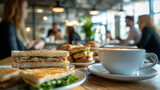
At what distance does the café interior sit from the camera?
688 mm

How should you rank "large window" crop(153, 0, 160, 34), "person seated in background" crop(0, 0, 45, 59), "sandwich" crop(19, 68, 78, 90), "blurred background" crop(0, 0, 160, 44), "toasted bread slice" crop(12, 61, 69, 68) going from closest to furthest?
"sandwich" crop(19, 68, 78, 90) → "toasted bread slice" crop(12, 61, 69, 68) → "person seated in background" crop(0, 0, 45, 59) → "large window" crop(153, 0, 160, 34) → "blurred background" crop(0, 0, 160, 44)

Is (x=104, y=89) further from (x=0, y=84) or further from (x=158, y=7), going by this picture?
(x=158, y=7)

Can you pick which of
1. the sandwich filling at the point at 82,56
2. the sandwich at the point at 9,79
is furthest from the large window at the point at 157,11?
the sandwich at the point at 9,79

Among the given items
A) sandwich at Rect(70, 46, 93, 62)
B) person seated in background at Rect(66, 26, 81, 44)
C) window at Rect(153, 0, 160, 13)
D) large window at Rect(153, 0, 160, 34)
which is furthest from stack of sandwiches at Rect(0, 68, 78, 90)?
window at Rect(153, 0, 160, 13)

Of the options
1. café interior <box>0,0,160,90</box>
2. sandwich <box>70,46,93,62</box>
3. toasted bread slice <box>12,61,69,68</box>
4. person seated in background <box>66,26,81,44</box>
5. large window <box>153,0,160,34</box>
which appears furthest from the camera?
large window <box>153,0,160,34</box>

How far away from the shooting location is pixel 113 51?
72 cm

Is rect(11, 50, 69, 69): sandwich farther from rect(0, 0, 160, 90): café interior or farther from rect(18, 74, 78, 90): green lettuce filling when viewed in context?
rect(18, 74, 78, 90): green lettuce filling

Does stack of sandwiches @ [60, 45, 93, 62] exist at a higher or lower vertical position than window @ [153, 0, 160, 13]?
lower

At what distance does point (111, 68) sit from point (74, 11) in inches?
574

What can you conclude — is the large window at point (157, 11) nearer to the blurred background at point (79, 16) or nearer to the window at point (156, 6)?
the window at point (156, 6)

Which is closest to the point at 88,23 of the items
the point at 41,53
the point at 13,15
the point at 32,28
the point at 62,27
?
the point at 62,27

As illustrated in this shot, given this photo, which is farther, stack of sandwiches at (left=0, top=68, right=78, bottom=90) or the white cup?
the white cup

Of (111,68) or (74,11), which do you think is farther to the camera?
(74,11)

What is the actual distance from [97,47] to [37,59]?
3.23ft
